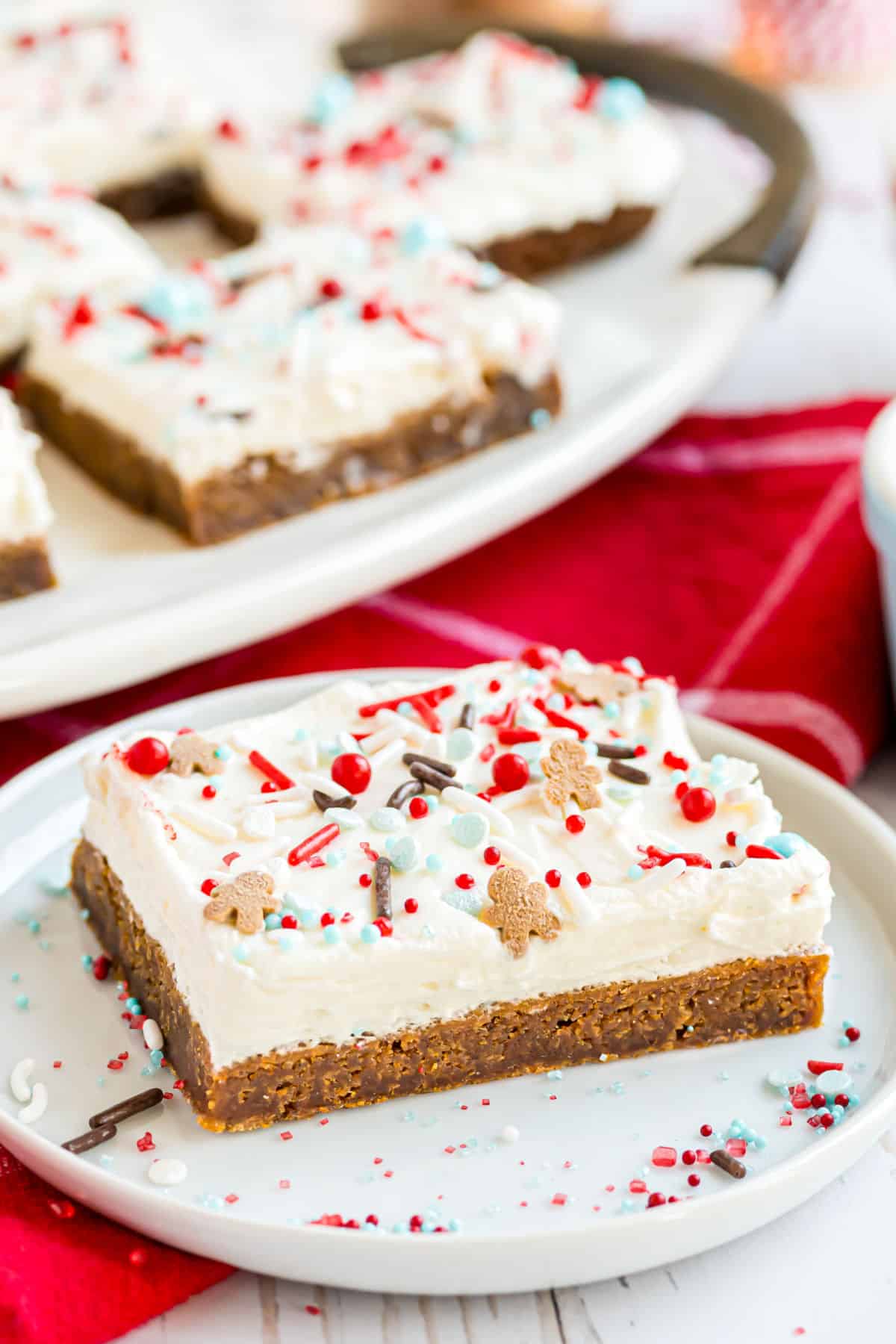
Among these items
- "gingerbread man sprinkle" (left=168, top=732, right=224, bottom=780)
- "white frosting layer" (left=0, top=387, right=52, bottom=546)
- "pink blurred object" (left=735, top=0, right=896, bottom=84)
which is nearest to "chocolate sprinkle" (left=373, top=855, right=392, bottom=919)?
"gingerbread man sprinkle" (left=168, top=732, right=224, bottom=780)

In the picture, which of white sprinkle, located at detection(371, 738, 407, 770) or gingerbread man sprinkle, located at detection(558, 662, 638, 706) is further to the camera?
gingerbread man sprinkle, located at detection(558, 662, 638, 706)

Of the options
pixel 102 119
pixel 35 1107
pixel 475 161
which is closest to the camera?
pixel 35 1107

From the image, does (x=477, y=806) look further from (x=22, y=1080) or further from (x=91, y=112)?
(x=91, y=112)

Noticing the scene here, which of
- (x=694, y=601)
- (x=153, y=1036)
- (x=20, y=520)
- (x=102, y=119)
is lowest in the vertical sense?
(x=694, y=601)

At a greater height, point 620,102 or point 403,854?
point 620,102

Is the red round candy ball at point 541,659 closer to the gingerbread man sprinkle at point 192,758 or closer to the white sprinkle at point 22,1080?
the gingerbread man sprinkle at point 192,758

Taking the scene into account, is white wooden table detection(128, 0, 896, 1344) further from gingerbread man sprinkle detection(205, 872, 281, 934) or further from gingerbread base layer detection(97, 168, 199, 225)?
gingerbread base layer detection(97, 168, 199, 225)

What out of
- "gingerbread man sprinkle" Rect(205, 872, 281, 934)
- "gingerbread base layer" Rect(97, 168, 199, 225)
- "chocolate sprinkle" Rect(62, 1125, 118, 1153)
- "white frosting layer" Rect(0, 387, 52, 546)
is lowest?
"chocolate sprinkle" Rect(62, 1125, 118, 1153)

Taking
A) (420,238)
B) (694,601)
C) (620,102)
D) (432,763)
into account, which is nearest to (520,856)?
(432,763)
